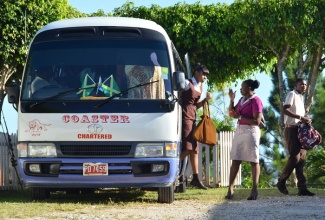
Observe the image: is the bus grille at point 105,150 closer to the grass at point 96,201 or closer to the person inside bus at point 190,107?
the grass at point 96,201

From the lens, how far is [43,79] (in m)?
13.6

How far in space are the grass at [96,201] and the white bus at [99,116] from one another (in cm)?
35

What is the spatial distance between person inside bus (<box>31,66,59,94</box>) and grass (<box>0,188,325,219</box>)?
1.79 meters

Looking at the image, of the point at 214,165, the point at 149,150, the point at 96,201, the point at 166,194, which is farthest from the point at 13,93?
the point at 214,165

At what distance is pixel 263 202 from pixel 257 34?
1443cm

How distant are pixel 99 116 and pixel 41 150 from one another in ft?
3.36

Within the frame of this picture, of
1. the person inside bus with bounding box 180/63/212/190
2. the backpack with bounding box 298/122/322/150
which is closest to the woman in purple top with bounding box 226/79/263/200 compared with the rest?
the backpack with bounding box 298/122/322/150

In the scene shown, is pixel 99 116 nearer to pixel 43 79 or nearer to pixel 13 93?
pixel 43 79

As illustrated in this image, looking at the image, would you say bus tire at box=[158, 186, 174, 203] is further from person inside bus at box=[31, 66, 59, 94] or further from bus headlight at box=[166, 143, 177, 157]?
person inside bus at box=[31, 66, 59, 94]

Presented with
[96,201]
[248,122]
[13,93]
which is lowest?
[96,201]

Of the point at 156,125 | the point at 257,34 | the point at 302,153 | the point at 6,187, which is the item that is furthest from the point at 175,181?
the point at 257,34

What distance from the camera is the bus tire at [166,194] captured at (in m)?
13.8

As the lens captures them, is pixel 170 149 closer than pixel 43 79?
Yes

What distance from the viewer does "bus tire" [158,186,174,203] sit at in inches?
545
